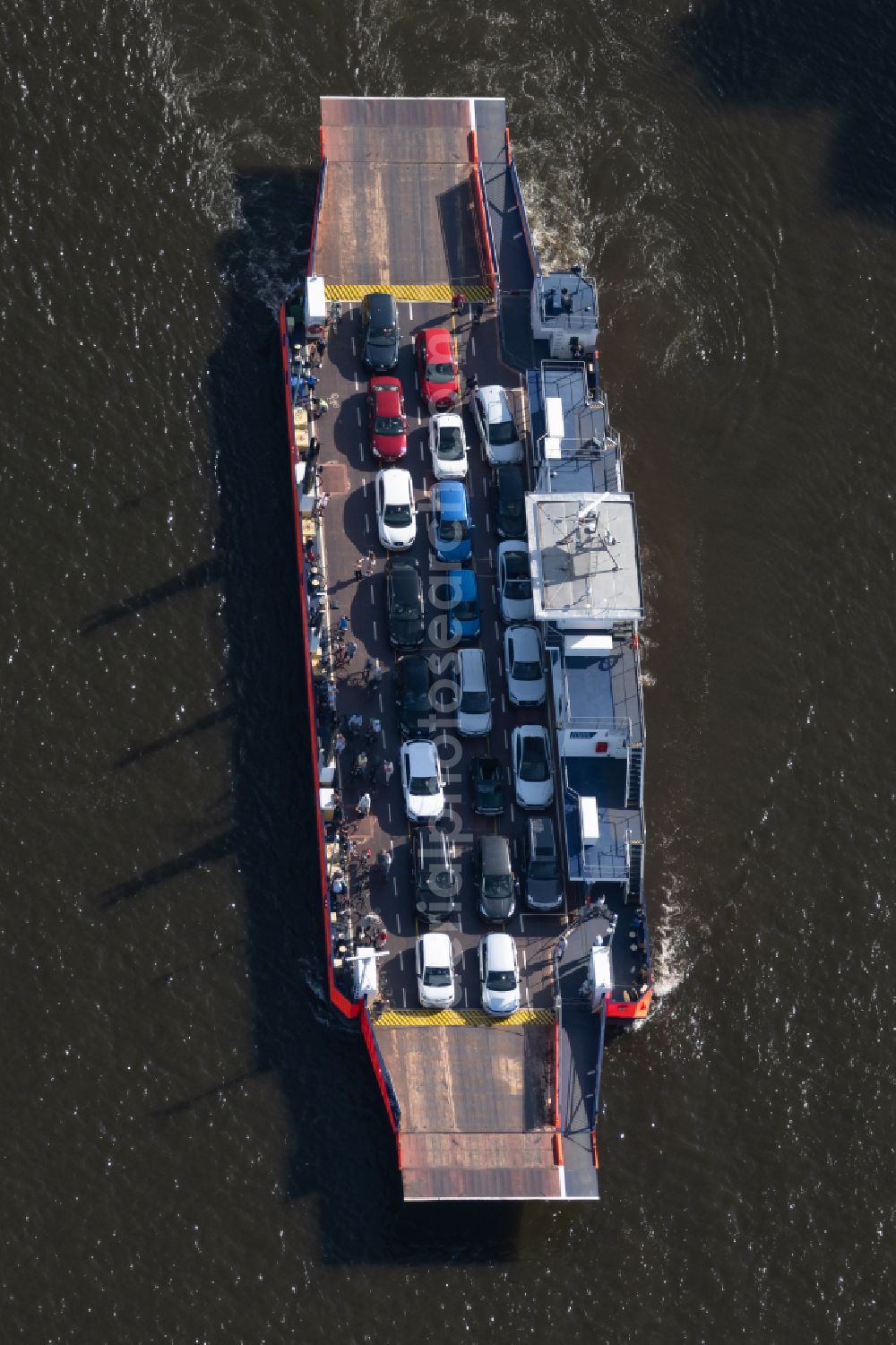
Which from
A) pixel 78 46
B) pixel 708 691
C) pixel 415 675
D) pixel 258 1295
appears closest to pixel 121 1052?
pixel 258 1295

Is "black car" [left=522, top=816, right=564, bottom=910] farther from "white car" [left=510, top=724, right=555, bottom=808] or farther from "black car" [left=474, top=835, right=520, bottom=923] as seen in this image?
"white car" [left=510, top=724, right=555, bottom=808]

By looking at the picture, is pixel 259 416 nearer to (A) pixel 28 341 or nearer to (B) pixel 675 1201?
(A) pixel 28 341

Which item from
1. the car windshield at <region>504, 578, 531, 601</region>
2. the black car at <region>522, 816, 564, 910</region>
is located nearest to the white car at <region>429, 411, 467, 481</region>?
the car windshield at <region>504, 578, 531, 601</region>

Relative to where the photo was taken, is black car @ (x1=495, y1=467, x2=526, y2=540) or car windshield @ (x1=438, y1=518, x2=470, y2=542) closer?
car windshield @ (x1=438, y1=518, x2=470, y2=542)

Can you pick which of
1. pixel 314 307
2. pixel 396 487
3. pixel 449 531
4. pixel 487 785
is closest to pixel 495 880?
pixel 487 785

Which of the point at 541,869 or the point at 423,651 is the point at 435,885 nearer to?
the point at 541,869

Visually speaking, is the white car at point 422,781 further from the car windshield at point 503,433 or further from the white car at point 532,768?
the car windshield at point 503,433

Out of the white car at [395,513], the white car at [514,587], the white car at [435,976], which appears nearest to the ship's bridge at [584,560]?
the white car at [514,587]
